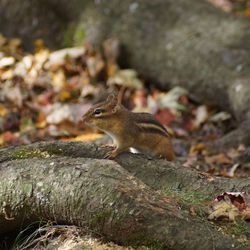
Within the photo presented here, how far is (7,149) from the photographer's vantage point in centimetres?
460

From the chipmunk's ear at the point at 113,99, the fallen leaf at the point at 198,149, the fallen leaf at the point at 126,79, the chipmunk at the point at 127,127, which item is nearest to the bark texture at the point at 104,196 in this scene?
the chipmunk at the point at 127,127

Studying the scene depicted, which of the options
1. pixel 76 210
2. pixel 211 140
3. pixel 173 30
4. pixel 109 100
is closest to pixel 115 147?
pixel 109 100

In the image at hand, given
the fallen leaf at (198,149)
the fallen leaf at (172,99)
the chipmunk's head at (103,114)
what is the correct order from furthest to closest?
the fallen leaf at (172,99)
the fallen leaf at (198,149)
the chipmunk's head at (103,114)

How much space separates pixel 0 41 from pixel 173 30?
8.69 feet

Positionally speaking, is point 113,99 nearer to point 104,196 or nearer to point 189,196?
point 189,196

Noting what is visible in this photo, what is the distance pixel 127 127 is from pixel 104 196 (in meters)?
1.66

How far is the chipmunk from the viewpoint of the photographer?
520 centimetres

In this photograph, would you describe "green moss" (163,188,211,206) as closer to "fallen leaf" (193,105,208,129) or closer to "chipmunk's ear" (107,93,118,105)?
"chipmunk's ear" (107,93,118,105)

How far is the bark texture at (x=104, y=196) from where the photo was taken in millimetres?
3693

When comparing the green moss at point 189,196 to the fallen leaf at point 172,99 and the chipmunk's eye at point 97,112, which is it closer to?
the chipmunk's eye at point 97,112

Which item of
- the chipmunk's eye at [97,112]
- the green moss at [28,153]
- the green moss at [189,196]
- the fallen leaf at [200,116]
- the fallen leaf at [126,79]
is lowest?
the fallen leaf at [200,116]

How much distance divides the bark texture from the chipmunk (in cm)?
50

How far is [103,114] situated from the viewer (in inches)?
205

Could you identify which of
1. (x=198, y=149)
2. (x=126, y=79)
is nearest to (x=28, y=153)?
(x=198, y=149)
